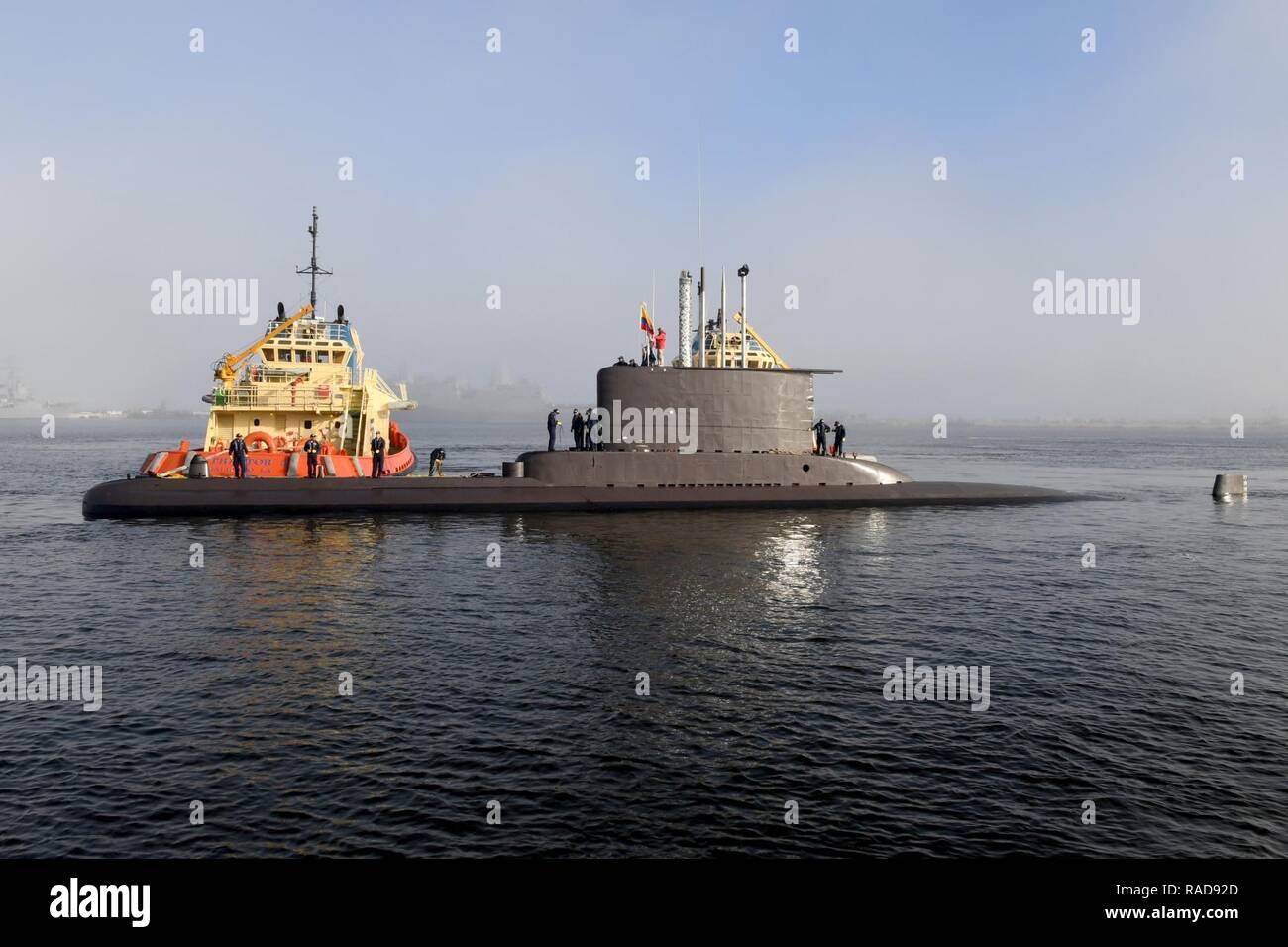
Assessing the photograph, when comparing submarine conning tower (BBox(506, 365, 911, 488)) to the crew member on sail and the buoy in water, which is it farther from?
the buoy in water

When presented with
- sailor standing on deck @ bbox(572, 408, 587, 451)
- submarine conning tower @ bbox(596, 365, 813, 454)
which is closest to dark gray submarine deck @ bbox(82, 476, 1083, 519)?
submarine conning tower @ bbox(596, 365, 813, 454)

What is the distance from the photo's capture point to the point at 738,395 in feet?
111

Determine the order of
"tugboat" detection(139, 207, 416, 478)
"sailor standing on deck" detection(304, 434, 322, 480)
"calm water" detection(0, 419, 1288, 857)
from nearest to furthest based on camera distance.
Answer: "calm water" detection(0, 419, 1288, 857)
"sailor standing on deck" detection(304, 434, 322, 480)
"tugboat" detection(139, 207, 416, 478)

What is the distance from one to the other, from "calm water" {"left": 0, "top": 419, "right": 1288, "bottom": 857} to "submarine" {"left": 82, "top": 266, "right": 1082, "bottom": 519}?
7376mm

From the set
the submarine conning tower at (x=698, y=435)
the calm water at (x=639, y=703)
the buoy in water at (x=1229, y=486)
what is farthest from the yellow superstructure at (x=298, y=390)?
the buoy in water at (x=1229, y=486)

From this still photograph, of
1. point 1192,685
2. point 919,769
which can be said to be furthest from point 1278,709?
point 919,769

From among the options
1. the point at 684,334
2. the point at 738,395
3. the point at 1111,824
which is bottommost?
the point at 1111,824

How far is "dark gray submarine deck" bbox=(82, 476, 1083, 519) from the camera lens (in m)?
32.8

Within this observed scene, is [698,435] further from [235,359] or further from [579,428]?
[235,359]

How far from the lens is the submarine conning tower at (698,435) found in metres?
33.3
